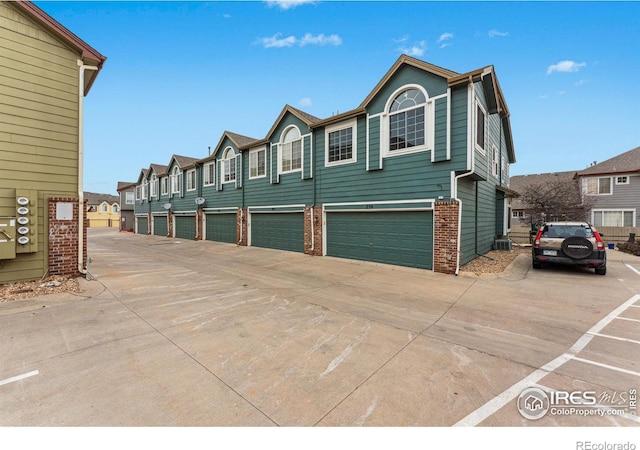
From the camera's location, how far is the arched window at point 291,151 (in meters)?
13.8

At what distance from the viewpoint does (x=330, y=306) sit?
5.52 m

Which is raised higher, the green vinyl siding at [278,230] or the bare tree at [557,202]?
the bare tree at [557,202]

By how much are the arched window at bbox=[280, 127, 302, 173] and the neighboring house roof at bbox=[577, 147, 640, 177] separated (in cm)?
2456

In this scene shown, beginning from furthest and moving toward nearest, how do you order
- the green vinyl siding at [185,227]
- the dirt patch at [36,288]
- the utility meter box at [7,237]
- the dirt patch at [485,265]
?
the green vinyl siding at [185,227] → the dirt patch at [485,265] → the utility meter box at [7,237] → the dirt patch at [36,288]

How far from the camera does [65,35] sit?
7086 millimetres

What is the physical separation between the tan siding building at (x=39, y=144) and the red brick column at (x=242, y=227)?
9.39 metres

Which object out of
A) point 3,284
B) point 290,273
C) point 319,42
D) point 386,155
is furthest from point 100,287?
point 319,42

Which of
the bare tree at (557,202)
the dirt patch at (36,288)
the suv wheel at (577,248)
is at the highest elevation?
the bare tree at (557,202)

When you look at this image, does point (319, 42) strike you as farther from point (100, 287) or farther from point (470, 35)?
point (100, 287)

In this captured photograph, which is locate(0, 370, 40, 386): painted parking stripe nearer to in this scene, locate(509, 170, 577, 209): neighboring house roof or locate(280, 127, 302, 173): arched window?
locate(280, 127, 302, 173): arched window

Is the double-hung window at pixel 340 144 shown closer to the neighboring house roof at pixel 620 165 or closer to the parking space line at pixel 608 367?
the parking space line at pixel 608 367

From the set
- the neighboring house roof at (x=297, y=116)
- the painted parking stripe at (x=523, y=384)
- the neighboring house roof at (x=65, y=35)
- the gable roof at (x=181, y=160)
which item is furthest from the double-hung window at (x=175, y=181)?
the painted parking stripe at (x=523, y=384)

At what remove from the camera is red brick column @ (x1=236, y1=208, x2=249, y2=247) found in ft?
55.0
